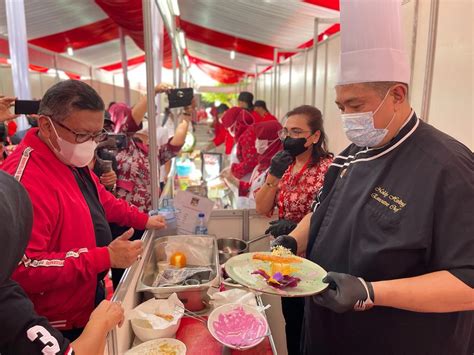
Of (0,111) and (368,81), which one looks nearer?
(368,81)

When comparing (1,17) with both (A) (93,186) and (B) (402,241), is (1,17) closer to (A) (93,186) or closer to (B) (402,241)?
(A) (93,186)

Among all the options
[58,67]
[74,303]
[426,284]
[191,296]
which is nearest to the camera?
[426,284]

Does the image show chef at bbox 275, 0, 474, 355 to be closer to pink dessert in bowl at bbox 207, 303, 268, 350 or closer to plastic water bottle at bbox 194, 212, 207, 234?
pink dessert in bowl at bbox 207, 303, 268, 350

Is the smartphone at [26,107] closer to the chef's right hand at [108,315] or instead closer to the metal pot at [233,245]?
the chef's right hand at [108,315]

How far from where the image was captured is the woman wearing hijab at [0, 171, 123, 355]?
0.53 metres

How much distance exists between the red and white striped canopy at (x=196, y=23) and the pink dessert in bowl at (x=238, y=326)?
3.24 meters

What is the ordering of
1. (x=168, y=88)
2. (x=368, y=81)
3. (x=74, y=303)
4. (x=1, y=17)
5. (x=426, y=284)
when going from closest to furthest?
(x=426, y=284)
(x=368, y=81)
(x=74, y=303)
(x=168, y=88)
(x=1, y=17)

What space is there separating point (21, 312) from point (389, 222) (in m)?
0.92

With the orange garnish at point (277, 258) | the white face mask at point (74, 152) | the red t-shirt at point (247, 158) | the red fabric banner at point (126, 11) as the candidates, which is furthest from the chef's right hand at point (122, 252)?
the red fabric banner at point (126, 11)

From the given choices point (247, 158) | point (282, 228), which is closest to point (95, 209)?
point (282, 228)

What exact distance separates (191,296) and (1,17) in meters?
4.26

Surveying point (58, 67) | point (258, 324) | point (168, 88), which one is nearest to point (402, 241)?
point (258, 324)

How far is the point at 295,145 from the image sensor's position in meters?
1.82

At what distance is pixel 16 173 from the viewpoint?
1058 mm
